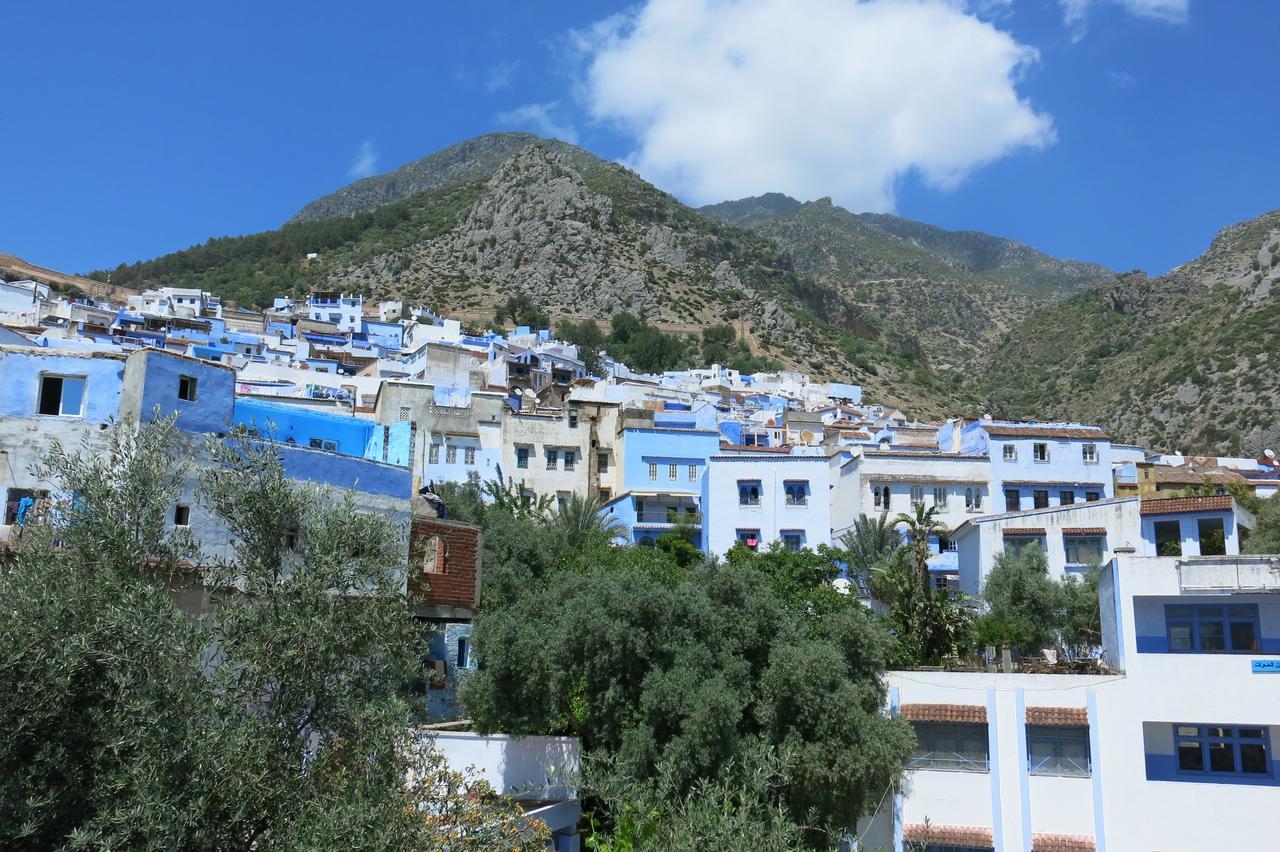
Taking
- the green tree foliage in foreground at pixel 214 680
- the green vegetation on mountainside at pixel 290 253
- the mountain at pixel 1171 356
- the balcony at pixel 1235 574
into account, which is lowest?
the green tree foliage in foreground at pixel 214 680

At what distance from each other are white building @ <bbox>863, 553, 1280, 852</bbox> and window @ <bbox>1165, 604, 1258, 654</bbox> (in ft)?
0.09

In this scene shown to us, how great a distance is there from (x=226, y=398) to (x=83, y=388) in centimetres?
320

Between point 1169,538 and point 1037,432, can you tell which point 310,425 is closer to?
point 1169,538

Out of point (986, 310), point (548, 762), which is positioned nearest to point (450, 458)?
point (548, 762)

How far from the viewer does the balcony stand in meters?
25.7

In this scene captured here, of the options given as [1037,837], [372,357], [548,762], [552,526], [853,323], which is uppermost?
[853,323]

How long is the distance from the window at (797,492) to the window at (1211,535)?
688 inches

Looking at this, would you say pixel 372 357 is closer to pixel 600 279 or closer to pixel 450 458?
pixel 450 458

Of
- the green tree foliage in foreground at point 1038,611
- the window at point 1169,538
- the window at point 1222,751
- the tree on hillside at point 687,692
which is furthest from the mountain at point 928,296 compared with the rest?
the tree on hillside at point 687,692

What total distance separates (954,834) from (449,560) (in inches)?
606

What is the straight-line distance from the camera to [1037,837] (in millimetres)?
25656

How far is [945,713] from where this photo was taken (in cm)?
2656

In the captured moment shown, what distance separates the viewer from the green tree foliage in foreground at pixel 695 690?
21516mm

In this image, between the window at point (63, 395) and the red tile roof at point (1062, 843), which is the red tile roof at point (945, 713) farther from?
the window at point (63, 395)
